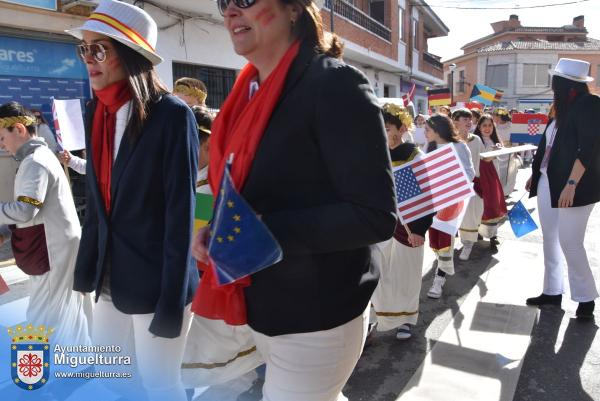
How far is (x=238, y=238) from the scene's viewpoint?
1221 millimetres

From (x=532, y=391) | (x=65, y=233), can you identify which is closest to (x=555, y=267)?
(x=532, y=391)

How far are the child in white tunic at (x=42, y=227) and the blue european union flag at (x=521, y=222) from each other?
431 cm

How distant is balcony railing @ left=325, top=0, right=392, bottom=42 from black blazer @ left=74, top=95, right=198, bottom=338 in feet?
44.7

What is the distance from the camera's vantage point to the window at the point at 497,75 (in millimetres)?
48906

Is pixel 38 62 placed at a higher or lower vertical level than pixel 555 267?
higher

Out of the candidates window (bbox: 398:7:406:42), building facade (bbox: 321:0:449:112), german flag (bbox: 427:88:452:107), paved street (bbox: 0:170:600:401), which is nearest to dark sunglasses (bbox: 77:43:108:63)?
paved street (bbox: 0:170:600:401)

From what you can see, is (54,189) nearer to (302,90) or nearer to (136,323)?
(136,323)

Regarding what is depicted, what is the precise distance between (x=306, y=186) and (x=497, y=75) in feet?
176

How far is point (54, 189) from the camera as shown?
3199mm

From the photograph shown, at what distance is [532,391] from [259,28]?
9.27 ft

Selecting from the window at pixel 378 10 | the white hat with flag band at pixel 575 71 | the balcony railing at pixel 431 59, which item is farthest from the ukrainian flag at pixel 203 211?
the balcony railing at pixel 431 59

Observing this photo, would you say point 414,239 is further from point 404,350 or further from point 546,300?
point 546,300

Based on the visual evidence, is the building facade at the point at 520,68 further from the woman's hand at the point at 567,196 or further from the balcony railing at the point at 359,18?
the woman's hand at the point at 567,196

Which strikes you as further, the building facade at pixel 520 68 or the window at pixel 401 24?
the building facade at pixel 520 68
